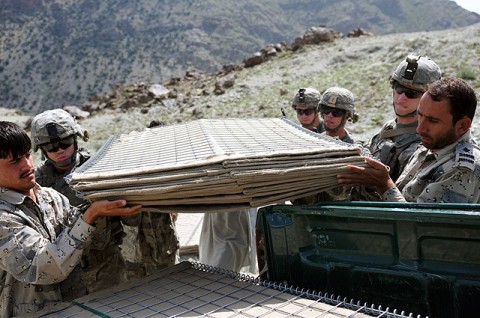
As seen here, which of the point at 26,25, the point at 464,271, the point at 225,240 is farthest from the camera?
the point at 26,25

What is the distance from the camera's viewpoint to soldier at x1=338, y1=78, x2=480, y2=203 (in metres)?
2.14

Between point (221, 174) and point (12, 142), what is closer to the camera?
point (221, 174)

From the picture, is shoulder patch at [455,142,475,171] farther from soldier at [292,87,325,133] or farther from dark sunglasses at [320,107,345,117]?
soldier at [292,87,325,133]

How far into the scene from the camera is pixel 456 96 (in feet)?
7.41

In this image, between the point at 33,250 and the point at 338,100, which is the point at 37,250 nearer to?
the point at 33,250

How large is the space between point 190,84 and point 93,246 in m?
23.1

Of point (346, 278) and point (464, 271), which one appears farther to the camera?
point (346, 278)

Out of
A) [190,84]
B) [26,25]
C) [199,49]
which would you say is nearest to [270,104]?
[190,84]

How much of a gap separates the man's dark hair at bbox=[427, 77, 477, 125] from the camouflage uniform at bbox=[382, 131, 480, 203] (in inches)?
4.5

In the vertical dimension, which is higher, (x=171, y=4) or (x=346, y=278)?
(x=171, y=4)

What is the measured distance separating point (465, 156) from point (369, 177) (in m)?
0.43

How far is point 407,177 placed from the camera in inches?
102

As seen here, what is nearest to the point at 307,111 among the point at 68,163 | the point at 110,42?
the point at 68,163

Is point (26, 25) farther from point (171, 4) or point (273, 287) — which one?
point (273, 287)
